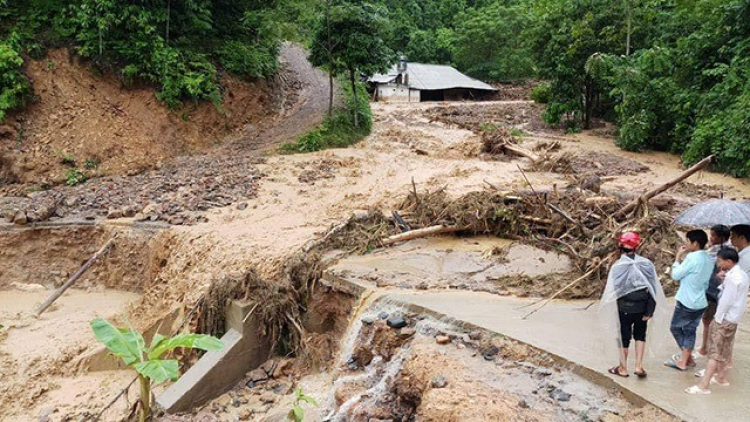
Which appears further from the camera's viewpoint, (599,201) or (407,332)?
(599,201)

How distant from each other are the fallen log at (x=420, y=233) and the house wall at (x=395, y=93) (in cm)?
3134

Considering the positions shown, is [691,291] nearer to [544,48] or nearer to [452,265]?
[452,265]

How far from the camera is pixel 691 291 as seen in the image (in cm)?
486

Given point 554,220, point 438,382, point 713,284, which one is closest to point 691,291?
point 713,284

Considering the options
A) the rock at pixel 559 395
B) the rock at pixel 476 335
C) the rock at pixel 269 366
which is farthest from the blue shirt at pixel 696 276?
the rock at pixel 269 366

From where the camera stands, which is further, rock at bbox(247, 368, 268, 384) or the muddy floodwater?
the muddy floodwater

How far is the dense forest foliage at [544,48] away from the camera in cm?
1664

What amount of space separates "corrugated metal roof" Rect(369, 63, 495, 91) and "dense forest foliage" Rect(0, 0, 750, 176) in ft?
48.6

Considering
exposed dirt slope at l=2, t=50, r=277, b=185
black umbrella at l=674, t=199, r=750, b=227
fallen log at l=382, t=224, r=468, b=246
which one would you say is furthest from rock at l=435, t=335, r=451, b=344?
exposed dirt slope at l=2, t=50, r=277, b=185

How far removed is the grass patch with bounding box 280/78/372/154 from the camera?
1883cm

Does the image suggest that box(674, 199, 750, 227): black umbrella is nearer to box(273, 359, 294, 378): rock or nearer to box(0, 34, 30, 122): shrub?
box(273, 359, 294, 378): rock

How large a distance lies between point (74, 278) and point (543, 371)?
31.5ft

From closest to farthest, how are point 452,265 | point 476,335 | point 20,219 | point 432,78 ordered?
point 476,335 → point 452,265 → point 20,219 → point 432,78

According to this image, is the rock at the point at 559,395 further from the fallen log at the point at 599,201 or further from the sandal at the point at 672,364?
the fallen log at the point at 599,201
